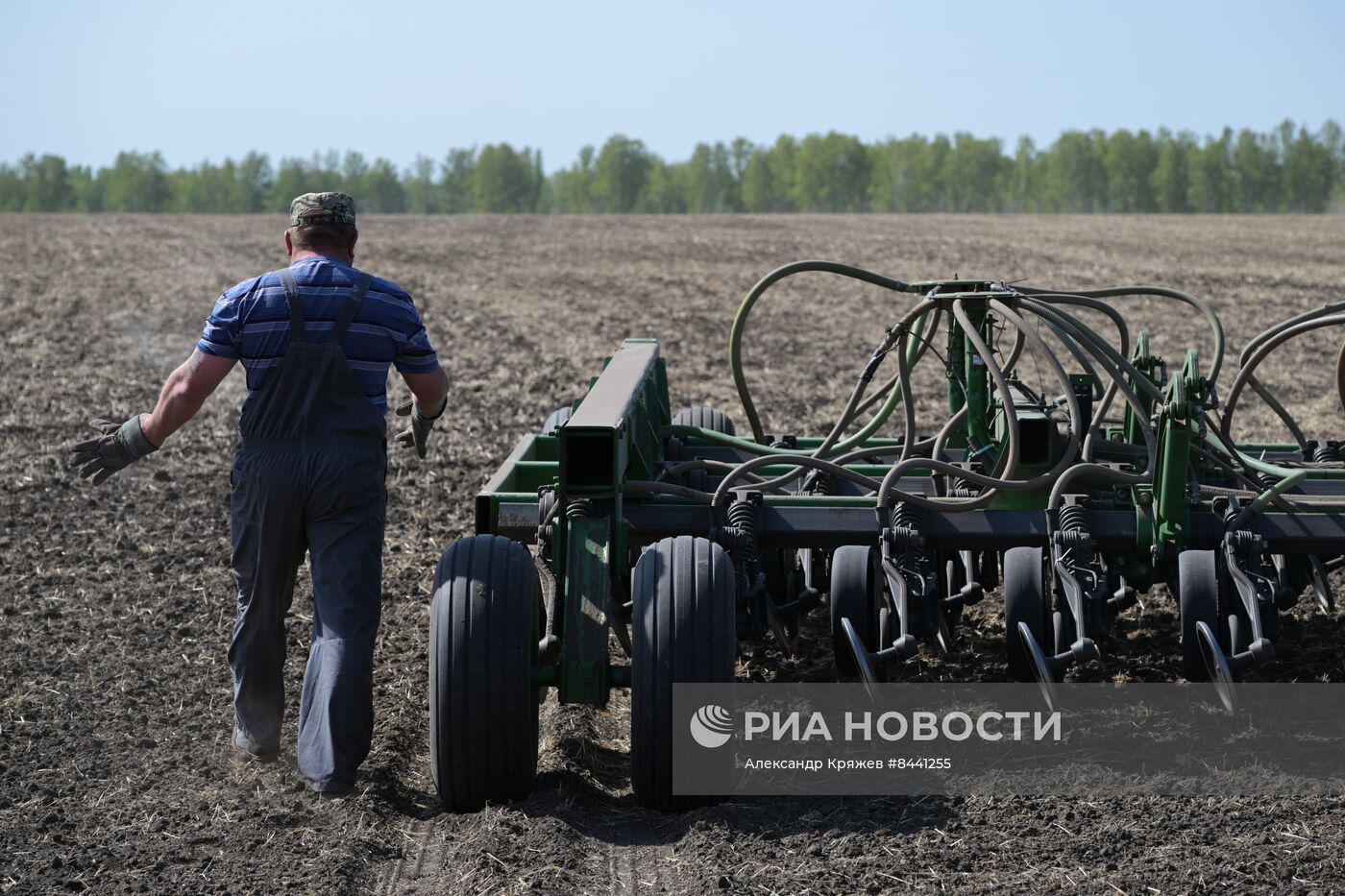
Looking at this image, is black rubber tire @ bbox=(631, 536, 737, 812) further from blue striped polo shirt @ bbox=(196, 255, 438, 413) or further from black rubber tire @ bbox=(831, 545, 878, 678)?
blue striped polo shirt @ bbox=(196, 255, 438, 413)

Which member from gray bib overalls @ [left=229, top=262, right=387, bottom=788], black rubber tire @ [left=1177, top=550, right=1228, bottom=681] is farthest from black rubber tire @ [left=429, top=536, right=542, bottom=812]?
black rubber tire @ [left=1177, top=550, right=1228, bottom=681]

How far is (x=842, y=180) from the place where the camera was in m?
102

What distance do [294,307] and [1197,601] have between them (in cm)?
323

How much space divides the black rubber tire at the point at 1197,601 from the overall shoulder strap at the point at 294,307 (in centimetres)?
314

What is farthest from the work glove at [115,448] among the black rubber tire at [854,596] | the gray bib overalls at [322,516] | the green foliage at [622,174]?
the green foliage at [622,174]

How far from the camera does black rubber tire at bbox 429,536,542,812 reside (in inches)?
173

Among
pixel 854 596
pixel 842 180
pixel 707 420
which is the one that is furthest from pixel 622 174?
pixel 854 596

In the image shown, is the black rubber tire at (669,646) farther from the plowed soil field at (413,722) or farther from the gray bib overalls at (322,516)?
the gray bib overalls at (322,516)

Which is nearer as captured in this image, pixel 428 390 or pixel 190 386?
pixel 190 386

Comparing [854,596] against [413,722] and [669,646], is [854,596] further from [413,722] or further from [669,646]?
[413,722]

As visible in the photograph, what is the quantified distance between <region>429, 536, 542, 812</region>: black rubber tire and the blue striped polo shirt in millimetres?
697

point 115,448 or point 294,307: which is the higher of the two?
point 294,307

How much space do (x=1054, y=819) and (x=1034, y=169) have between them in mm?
109668

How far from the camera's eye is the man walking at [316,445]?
4.52 metres
